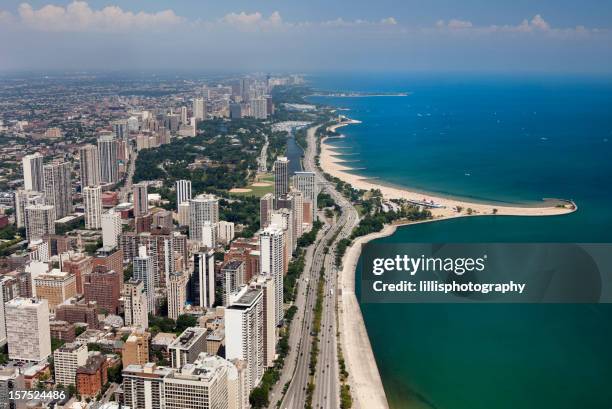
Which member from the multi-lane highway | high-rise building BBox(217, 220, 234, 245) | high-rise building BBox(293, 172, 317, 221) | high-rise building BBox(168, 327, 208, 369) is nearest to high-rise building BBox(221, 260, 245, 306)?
the multi-lane highway

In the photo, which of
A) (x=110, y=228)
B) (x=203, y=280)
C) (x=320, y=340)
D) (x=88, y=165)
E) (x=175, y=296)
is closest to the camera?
(x=320, y=340)

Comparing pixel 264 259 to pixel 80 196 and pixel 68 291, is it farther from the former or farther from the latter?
pixel 80 196

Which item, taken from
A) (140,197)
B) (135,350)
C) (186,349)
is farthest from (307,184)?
(186,349)

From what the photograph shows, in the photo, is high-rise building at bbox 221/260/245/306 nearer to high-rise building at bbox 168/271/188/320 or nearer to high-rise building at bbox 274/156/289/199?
high-rise building at bbox 168/271/188/320

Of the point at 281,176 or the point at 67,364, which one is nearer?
the point at 67,364

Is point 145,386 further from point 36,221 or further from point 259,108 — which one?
point 259,108

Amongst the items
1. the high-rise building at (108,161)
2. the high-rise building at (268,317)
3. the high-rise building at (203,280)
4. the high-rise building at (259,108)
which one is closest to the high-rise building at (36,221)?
the high-rise building at (203,280)

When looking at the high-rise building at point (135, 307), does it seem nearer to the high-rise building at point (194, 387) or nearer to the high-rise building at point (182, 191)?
the high-rise building at point (194, 387)
